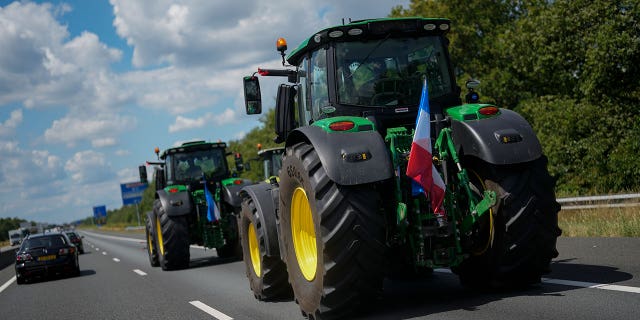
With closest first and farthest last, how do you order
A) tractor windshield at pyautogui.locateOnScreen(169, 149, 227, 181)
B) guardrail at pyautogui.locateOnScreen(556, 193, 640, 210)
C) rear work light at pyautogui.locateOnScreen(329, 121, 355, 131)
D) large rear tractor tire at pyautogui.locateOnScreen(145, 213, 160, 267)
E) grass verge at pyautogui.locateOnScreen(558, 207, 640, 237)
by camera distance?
1. rear work light at pyautogui.locateOnScreen(329, 121, 355, 131)
2. grass verge at pyautogui.locateOnScreen(558, 207, 640, 237)
3. large rear tractor tire at pyautogui.locateOnScreen(145, 213, 160, 267)
4. tractor windshield at pyautogui.locateOnScreen(169, 149, 227, 181)
5. guardrail at pyautogui.locateOnScreen(556, 193, 640, 210)

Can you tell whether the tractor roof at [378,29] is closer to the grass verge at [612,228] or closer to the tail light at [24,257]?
the grass verge at [612,228]

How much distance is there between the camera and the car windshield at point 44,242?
711 inches

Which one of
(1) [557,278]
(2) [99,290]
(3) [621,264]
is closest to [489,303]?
(1) [557,278]

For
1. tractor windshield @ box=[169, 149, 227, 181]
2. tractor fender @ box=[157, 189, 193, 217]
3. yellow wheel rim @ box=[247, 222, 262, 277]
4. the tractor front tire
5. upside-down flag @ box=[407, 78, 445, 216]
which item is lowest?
the tractor front tire

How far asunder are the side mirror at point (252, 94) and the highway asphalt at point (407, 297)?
7.76 ft

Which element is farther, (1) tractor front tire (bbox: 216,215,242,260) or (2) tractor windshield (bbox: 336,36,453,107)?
(1) tractor front tire (bbox: 216,215,242,260)

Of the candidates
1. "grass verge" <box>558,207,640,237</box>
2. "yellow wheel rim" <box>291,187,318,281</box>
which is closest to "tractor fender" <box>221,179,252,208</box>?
"grass verge" <box>558,207,640,237</box>

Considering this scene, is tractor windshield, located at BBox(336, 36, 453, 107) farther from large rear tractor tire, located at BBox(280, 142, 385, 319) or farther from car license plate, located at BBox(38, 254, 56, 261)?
car license plate, located at BBox(38, 254, 56, 261)

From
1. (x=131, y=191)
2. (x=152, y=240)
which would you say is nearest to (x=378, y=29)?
(x=152, y=240)

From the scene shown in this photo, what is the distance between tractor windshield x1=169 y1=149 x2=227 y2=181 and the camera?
1688cm

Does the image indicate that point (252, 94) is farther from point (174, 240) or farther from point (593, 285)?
point (174, 240)

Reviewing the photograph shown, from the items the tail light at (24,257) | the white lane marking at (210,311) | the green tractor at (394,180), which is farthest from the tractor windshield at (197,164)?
the green tractor at (394,180)

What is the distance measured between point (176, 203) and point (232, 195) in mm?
1316

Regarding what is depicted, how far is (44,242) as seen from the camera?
18391 millimetres
